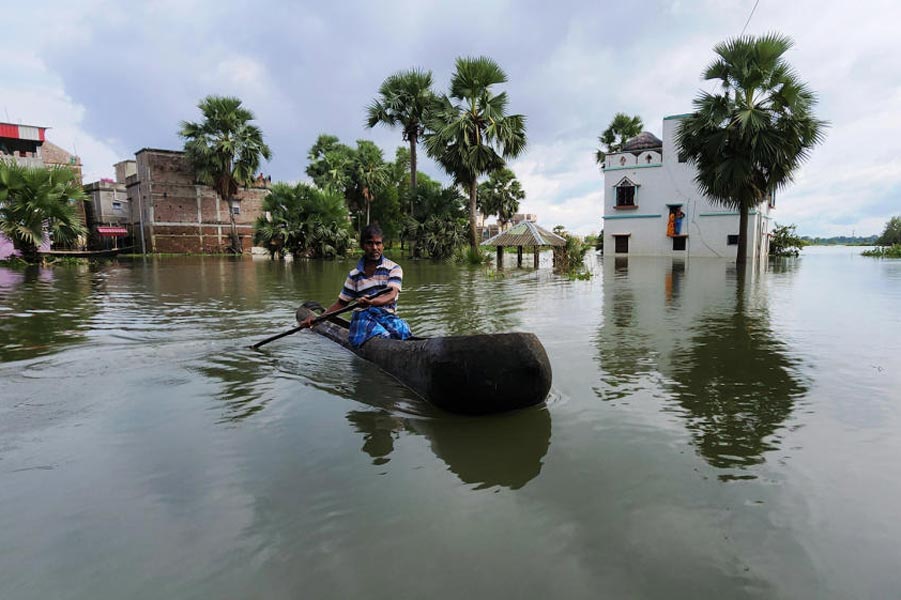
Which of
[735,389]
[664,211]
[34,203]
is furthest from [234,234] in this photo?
[735,389]

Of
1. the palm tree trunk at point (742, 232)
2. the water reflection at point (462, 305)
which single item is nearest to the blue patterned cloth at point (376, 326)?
the water reflection at point (462, 305)

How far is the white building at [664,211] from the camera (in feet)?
103

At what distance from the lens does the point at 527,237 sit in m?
24.9

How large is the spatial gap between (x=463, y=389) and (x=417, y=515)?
1.40 metres

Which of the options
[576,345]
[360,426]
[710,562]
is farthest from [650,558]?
[576,345]

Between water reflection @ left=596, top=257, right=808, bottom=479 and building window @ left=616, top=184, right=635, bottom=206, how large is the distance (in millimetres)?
24454

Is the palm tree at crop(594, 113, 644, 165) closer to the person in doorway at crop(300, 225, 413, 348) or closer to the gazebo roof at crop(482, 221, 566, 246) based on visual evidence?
the gazebo roof at crop(482, 221, 566, 246)

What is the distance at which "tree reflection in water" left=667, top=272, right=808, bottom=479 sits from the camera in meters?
3.47

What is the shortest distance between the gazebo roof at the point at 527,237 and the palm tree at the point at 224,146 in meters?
21.3

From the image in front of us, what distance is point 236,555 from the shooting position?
89.8 inches

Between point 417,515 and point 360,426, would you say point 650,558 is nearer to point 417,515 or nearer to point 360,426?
point 417,515

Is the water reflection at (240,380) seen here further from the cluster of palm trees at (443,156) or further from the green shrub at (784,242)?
the green shrub at (784,242)

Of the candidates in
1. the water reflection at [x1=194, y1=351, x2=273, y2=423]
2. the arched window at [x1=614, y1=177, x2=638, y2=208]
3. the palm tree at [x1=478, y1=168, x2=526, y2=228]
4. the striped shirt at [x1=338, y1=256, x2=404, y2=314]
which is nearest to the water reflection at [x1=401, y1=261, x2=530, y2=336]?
the striped shirt at [x1=338, y1=256, x2=404, y2=314]

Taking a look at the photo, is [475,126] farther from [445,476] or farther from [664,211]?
[445,476]
